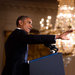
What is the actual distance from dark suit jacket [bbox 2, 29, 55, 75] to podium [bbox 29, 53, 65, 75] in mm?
143

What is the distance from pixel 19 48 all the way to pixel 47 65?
308mm

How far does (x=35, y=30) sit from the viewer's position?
508cm

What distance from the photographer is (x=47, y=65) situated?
121 cm

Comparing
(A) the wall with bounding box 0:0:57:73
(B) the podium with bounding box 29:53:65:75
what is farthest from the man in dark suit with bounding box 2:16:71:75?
(A) the wall with bounding box 0:0:57:73

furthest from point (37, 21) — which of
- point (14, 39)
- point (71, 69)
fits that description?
point (14, 39)

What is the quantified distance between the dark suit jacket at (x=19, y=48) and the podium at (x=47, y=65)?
0.47 ft

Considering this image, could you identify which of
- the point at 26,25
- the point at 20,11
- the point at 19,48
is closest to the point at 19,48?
the point at 19,48

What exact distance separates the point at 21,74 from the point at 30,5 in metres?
4.08

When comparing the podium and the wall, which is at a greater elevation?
the wall

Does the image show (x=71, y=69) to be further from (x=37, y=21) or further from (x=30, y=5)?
(x=30, y=5)

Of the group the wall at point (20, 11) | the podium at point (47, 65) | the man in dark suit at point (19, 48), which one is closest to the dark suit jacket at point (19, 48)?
the man in dark suit at point (19, 48)

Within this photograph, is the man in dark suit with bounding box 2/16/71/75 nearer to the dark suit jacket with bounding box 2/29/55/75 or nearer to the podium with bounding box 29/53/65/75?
the dark suit jacket with bounding box 2/29/55/75

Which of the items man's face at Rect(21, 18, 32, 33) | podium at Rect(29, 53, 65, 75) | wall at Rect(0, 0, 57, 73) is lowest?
podium at Rect(29, 53, 65, 75)

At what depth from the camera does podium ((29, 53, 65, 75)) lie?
115cm
